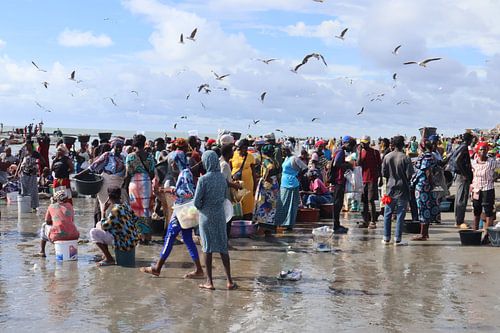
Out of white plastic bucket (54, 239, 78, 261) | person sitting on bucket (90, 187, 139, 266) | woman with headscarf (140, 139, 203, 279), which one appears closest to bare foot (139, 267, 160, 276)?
woman with headscarf (140, 139, 203, 279)

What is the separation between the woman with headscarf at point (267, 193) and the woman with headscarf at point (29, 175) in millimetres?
5821

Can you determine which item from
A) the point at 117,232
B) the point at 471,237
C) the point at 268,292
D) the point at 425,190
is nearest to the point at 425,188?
the point at 425,190

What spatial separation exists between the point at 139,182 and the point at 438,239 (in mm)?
5183

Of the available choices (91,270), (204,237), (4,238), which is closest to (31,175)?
(4,238)

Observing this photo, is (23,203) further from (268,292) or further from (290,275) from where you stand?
(268,292)

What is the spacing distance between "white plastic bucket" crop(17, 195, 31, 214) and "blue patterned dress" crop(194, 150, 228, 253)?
27.3ft

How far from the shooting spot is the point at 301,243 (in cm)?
1069

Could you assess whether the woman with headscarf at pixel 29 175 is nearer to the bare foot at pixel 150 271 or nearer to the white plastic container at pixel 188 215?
the bare foot at pixel 150 271

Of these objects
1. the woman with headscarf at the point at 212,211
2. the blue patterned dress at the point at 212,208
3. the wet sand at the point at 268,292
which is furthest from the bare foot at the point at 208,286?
the blue patterned dress at the point at 212,208

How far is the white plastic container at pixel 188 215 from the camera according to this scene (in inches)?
306

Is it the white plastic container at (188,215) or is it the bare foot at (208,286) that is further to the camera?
the white plastic container at (188,215)

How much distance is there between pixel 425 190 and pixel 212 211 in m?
4.84

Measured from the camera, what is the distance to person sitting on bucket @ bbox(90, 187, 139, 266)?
8.45 metres

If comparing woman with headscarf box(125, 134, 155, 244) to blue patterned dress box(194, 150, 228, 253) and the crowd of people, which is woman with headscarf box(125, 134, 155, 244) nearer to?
the crowd of people
